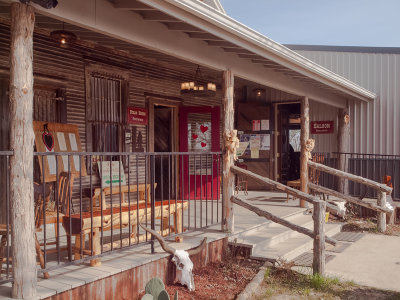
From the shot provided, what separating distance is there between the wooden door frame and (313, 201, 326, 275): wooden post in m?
3.87

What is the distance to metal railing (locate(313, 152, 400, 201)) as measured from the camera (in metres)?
10.6

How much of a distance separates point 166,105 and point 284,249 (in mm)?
4087

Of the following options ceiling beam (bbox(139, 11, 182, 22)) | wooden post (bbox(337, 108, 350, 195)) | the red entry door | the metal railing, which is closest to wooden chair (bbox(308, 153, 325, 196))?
the metal railing

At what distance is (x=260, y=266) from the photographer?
17.5 ft

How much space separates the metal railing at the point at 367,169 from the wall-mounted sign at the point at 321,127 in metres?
0.67

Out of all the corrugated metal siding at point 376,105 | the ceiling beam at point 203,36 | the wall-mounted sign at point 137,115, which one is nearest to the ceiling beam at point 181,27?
the ceiling beam at point 203,36

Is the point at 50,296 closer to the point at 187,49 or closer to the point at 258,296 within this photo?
the point at 258,296

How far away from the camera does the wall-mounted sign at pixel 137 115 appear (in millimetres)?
7598

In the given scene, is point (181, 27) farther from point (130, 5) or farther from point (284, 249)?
point (284, 249)

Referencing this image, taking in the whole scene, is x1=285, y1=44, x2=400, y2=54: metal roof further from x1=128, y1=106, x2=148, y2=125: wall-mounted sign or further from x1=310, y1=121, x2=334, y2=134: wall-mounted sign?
x1=128, y1=106, x2=148, y2=125: wall-mounted sign

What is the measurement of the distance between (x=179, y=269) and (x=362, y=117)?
827 cm

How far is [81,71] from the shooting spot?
6684 millimetres

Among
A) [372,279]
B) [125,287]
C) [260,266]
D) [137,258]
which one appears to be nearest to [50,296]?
[125,287]

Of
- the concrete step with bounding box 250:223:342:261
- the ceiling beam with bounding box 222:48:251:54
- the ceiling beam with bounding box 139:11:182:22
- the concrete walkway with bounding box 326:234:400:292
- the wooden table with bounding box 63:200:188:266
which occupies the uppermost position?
the ceiling beam with bounding box 139:11:182:22
